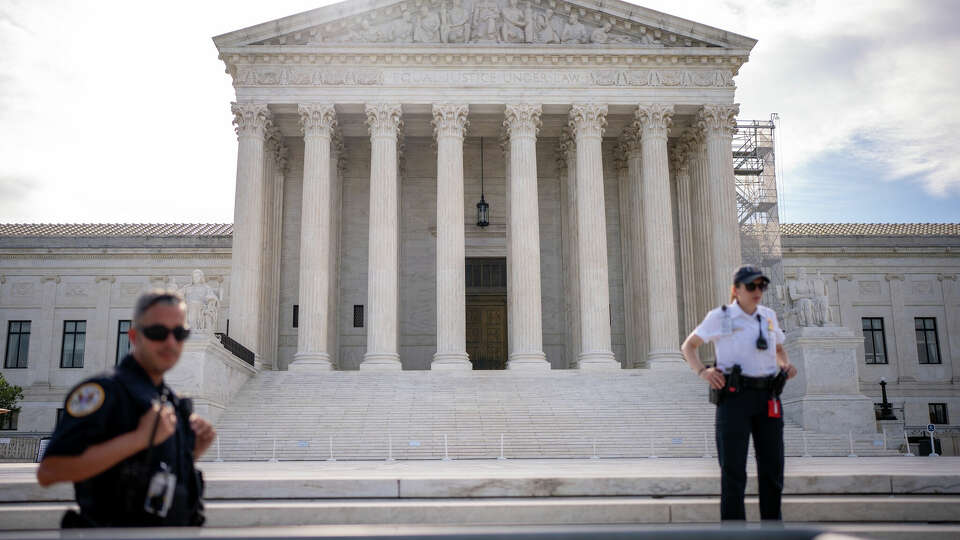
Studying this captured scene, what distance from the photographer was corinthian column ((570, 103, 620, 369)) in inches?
1268

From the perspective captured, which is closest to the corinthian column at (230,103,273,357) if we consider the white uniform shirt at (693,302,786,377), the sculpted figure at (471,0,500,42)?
the sculpted figure at (471,0,500,42)

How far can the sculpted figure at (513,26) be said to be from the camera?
34344 millimetres

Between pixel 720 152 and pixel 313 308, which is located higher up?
pixel 720 152

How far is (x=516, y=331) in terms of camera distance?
32.4 m

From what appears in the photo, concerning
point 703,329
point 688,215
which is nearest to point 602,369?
point 688,215

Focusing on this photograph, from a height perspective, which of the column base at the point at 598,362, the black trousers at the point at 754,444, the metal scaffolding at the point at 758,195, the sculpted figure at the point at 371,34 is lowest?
the black trousers at the point at 754,444

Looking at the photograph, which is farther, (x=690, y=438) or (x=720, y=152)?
(x=720, y=152)

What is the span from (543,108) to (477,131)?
13.8 ft

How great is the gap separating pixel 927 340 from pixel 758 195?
46.5 ft

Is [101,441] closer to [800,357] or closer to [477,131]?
[800,357]

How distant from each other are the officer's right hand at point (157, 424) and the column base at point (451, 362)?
2750cm

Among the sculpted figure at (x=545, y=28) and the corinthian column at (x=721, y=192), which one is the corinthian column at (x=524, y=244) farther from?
the corinthian column at (x=721, y=192)

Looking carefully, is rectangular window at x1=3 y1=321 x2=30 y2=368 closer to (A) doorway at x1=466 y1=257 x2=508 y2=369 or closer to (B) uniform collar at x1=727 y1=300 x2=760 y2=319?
(A) doorway at x1=466 y1=257 x2=508 y2=369

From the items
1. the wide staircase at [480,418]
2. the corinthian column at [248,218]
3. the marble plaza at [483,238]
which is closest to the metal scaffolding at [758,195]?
the marble plaza at [483,238]
